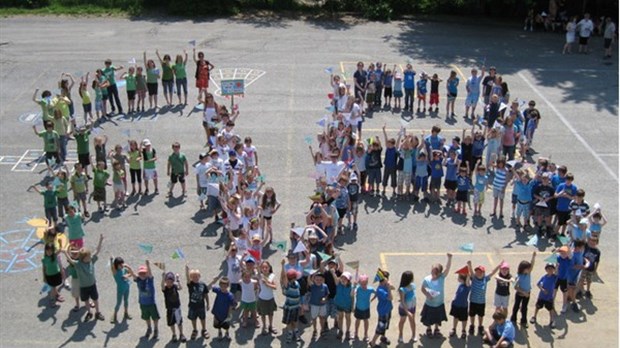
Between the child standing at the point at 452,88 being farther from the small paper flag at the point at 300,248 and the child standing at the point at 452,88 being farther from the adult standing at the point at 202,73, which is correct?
the small paper flag at the point at 300,248

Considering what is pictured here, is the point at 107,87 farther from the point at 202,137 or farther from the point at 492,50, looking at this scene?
the point at 492,50

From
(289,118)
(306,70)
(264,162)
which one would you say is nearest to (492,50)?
(306,70)

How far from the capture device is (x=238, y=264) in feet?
47.1

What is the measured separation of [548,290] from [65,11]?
1191 inches

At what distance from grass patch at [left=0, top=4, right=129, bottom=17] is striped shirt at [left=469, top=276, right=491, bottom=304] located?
27930 mm

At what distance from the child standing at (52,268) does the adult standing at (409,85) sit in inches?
534

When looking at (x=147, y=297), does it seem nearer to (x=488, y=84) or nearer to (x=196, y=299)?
(x=196, y=299)

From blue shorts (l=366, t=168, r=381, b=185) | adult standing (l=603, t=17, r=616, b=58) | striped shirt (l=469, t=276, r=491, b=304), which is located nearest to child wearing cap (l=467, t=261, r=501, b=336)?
striped shirt (l=469, t=276, r=491, b=304)

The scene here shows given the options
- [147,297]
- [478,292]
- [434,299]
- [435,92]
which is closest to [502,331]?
[478,292]

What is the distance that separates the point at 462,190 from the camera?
18.5 m

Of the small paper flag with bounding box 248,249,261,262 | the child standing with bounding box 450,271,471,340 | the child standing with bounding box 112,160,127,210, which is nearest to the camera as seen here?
the child standing with bounding box 450,271,471,340

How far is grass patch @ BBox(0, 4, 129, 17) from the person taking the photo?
122 ft

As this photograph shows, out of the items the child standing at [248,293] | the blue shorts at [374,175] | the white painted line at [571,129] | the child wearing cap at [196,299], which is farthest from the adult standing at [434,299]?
the white painted line at [571,129]

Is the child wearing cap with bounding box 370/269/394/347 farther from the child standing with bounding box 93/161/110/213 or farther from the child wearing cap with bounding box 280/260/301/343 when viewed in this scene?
the child standing with bounding box 93/161/110/213
